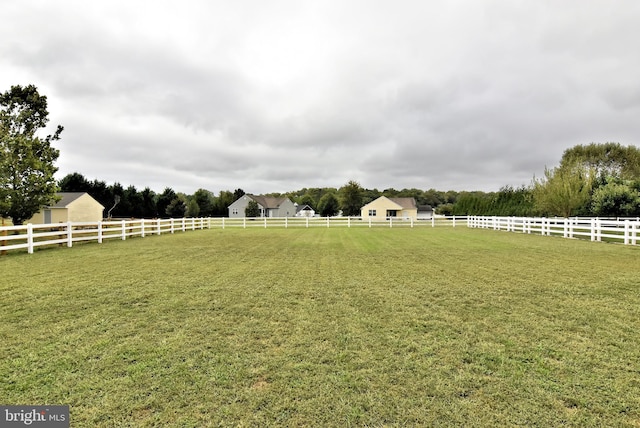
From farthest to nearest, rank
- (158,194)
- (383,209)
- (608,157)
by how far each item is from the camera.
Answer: (383,209) < (158,194) < (608,157)

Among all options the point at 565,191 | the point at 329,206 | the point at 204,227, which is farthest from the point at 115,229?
the point at 329,206

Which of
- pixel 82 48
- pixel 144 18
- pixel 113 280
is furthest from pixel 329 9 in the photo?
pixel 113 280

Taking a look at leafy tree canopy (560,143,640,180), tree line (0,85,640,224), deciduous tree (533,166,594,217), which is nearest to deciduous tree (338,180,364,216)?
tree line (0,85,640,224)

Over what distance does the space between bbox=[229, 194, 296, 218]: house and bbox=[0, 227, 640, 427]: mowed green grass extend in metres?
51.6

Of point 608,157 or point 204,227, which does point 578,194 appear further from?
point 204,227

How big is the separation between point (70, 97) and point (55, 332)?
24518mm

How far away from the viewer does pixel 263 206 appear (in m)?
60.1

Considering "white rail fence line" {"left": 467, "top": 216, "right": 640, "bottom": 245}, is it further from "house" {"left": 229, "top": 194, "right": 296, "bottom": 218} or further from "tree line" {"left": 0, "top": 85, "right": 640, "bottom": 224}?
"house" {"left": 229, "top": 194, "right": 296, "bottom": 218}

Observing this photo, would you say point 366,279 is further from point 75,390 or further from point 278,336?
point 75,390

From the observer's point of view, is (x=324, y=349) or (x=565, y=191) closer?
(x=324, y=349)

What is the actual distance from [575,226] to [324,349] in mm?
17513

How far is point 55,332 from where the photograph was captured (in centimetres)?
359

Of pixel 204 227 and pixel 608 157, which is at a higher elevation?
pixel 608 157

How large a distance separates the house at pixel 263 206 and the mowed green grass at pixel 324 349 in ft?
169
